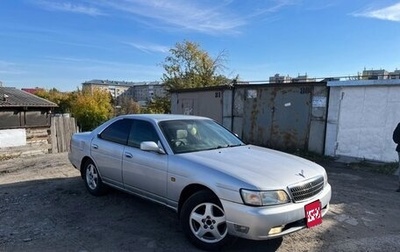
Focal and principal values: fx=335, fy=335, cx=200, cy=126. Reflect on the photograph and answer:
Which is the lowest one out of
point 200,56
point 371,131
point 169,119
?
point 371,131

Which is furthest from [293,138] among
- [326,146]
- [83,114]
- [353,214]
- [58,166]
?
[83,114]

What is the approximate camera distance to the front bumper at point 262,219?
334 centimetres

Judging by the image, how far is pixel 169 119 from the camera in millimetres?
5000

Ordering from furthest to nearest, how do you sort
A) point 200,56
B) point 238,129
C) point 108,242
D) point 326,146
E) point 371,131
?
1. point 200,56
2. point 238,129
3. point 326,146
4. point 371,131
5. point 108,242

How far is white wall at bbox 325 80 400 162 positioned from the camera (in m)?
9.49

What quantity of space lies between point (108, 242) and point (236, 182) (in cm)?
181

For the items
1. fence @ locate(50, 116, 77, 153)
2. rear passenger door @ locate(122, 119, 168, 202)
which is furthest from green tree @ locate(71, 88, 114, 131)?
rear passenger door @ locate(122, 119, 168, 202)

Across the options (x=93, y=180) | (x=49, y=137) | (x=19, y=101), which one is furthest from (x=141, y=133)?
(x=19, y=101)

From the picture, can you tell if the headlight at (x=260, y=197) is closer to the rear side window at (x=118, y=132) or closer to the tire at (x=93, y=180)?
the rear side window at (x=118, y=132)

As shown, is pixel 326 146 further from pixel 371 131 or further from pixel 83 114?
pixel 83 114

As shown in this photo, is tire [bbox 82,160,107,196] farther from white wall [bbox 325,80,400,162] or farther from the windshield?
white wall [bbox 325,80,400,162]

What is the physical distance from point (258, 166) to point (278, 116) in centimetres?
Answer: 859

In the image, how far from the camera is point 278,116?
1217cm

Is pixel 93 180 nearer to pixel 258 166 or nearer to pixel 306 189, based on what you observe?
pixel 258 166
